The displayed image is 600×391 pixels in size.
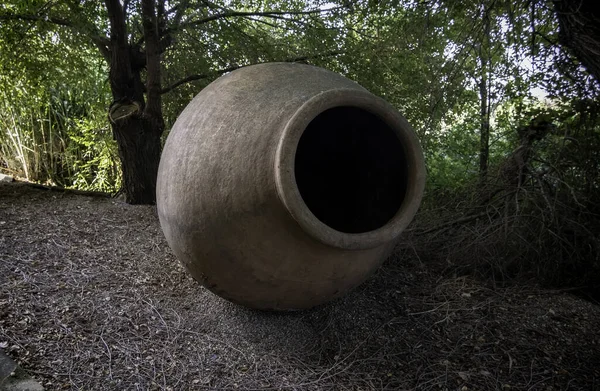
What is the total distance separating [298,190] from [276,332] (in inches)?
35.2

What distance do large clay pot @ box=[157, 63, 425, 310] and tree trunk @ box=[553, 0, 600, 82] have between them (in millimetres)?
1289

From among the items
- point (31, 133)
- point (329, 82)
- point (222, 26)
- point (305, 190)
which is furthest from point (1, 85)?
point (329, 82)

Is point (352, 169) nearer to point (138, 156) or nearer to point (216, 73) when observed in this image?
point (216, 73)

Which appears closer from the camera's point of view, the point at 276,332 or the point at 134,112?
the point at 276,332

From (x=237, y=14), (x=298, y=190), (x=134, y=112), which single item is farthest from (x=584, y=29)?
(x=134, y=112)

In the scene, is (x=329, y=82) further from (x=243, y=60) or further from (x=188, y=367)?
(x=243, y=60)

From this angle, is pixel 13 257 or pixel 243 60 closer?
pixel 13 257

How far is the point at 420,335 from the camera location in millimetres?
2734

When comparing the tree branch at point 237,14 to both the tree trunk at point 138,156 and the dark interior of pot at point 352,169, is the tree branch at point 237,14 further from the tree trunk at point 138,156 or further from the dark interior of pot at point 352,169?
the dark interior of pot at point 352,169

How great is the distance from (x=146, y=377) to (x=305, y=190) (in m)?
1.37

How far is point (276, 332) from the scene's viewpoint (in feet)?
8.63

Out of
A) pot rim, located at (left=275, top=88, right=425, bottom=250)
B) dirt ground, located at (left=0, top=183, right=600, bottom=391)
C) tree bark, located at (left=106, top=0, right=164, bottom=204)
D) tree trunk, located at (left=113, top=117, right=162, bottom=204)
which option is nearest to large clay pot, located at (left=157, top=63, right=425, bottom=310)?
pot rim, located at (left=275, top=88, right=425, bottom=250)

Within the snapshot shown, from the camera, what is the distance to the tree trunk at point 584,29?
2811 millimetres

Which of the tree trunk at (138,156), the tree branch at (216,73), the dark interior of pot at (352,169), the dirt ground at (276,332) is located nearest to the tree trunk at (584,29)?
the dark interior of pot at (352,169)
